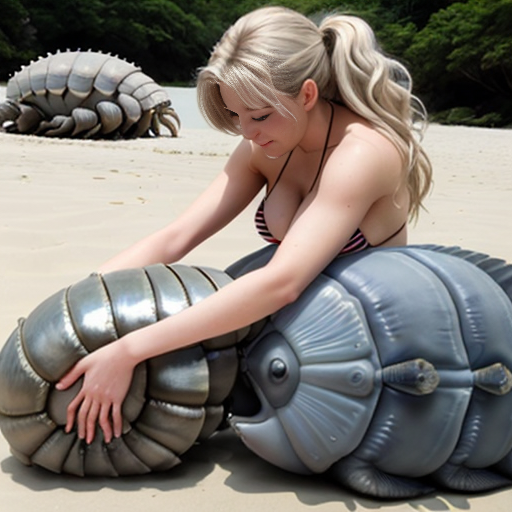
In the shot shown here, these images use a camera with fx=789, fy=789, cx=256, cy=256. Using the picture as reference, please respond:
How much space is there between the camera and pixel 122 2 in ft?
107

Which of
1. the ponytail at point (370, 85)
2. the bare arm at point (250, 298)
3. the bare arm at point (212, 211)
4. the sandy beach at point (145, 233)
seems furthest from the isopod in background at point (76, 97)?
the bare arm at point (250, 298)

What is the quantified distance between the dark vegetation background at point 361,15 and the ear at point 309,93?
18.4 metres

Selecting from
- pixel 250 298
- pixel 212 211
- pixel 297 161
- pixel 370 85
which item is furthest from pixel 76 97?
pixel 250 298

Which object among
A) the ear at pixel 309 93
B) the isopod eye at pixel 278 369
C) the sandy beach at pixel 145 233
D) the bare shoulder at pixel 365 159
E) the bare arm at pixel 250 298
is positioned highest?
the ear at pixel 309 93

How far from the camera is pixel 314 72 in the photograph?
77.6 inches

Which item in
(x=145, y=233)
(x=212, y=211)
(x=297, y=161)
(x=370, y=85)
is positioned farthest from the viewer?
(x=145, y=233)

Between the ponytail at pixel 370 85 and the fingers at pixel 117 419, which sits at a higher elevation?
the ponytail at pixel 370 85

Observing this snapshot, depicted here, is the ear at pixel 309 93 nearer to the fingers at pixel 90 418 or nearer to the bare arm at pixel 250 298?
the bare arm at pixel 250 298

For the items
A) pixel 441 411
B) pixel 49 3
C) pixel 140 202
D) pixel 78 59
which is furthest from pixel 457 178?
pixel 49 3

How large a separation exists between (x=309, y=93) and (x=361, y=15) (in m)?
24.6

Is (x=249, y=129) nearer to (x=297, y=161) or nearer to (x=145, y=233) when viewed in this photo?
(x=297, y=161)

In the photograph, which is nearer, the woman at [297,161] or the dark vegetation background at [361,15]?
the woman at [297,161]

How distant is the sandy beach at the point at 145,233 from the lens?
1.70m

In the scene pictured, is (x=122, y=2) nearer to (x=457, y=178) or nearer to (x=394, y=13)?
(x=394, y=13)
